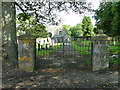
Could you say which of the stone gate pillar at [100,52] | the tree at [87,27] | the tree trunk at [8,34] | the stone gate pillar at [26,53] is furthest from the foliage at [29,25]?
the tree at [87,27]

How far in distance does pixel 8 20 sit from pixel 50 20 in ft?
16.6

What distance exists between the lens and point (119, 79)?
4207 mm

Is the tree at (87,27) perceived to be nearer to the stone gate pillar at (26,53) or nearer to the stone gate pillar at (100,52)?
the stone gate pillar at (100,52)

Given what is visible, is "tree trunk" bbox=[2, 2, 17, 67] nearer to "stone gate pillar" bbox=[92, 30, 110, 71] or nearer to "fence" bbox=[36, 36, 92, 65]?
"fence" bbox=[36, 36, 92, 65]

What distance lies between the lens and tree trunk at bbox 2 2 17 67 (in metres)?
5.87

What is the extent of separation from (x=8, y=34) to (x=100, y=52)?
4.91 metres

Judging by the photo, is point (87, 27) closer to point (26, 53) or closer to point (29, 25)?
point (29, 25)

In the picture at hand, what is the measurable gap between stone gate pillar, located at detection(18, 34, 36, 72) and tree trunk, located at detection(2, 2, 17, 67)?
999 millimetres

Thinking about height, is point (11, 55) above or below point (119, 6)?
below

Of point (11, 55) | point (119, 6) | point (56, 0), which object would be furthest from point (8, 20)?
point (119, 6)

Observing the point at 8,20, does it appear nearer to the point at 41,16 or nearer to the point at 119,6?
the point at 41,16

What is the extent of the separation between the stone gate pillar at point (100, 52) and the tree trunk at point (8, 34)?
432 cm

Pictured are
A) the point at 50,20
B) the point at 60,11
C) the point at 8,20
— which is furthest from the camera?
the point at 50,20

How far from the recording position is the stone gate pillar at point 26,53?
5234 millimetres
